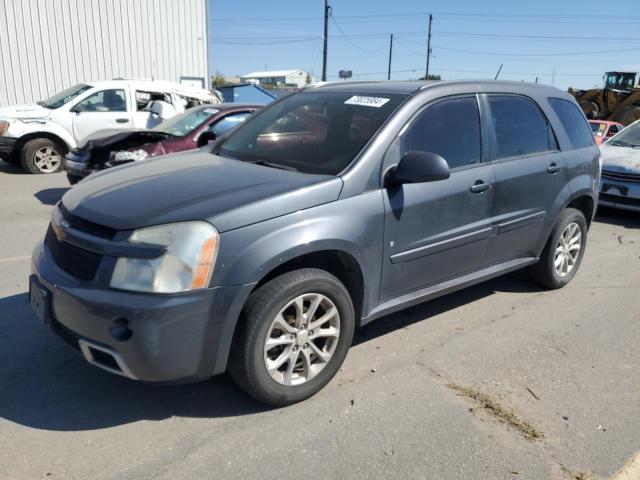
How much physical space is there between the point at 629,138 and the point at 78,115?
1023cm

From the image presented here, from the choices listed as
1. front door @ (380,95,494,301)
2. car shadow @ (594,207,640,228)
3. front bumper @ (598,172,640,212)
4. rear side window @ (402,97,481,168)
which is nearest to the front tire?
front door @ (380,95,494,301)

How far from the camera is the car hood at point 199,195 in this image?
2746 millimetres

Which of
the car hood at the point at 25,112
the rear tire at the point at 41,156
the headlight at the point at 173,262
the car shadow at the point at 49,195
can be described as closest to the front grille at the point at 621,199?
the headlight at the point at 173,262

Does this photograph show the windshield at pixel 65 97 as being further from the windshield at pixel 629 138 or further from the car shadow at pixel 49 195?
the windshield at pixel 629 138

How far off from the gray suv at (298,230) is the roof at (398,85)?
2cm

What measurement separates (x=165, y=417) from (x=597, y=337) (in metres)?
3.11

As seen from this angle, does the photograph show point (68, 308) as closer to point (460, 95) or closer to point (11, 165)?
point (460, 95)

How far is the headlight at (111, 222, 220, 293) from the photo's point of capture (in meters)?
2.59

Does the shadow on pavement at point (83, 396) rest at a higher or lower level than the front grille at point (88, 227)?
lower

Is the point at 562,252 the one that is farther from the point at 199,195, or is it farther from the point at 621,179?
the point at 621,179

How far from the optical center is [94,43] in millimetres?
18938

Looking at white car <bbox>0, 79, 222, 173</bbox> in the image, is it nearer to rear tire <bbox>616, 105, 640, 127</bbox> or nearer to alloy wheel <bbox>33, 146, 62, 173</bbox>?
alloy wheel <bbox>33, 146, 62, 173</bbox>

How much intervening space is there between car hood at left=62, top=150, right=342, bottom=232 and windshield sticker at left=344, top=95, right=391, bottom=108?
0.79 meters

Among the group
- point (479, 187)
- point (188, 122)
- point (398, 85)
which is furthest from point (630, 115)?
point (398, 85)
